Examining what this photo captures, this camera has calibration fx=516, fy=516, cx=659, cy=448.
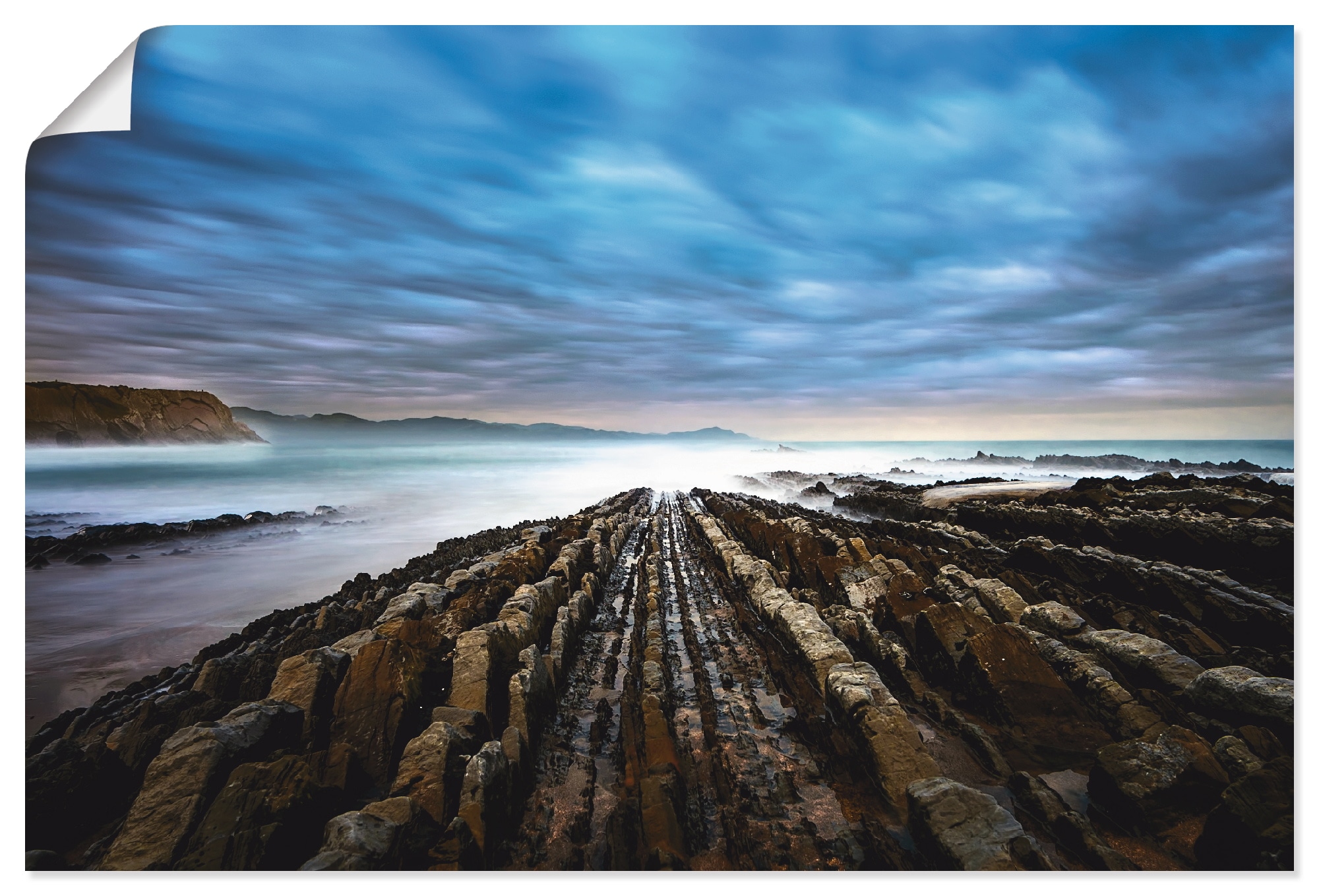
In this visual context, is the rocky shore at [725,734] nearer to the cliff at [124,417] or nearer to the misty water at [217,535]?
the misty water at [217,535]

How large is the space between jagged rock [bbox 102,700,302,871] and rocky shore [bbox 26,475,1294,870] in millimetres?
13

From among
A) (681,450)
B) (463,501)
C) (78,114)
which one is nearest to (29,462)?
(78,114)

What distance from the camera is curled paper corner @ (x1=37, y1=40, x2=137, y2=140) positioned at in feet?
10.4


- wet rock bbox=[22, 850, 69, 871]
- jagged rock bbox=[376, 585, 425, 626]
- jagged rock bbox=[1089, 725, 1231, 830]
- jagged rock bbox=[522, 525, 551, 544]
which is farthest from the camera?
jagged rock bbox=[522, 525, 551, 544]

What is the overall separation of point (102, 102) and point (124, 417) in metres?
2.86

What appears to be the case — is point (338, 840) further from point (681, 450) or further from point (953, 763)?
point (681, 450)

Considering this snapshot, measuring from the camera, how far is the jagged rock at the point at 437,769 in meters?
2.93

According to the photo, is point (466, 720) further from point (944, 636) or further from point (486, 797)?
point (944, 636)

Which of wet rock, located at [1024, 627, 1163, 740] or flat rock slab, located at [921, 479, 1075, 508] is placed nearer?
wet rock, located at [1024, 627, 1163, 740]

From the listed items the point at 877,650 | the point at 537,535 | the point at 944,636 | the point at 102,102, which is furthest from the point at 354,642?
the point at 537,535

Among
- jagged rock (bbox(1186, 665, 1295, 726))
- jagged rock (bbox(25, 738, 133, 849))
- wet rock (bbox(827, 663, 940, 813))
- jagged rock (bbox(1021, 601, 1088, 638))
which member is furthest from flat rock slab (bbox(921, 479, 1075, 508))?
jagged rock (bbox(25, 738, 133, 849))

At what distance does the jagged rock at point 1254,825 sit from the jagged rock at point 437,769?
4044 mm

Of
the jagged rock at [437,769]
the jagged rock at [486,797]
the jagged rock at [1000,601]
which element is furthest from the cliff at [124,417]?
the jagged rock at [1000,601]

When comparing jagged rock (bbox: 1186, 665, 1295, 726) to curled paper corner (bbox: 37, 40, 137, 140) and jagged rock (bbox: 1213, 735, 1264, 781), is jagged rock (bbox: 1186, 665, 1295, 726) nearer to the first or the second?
jagged rock (bbox: 1213, 735, 1264, 781)
